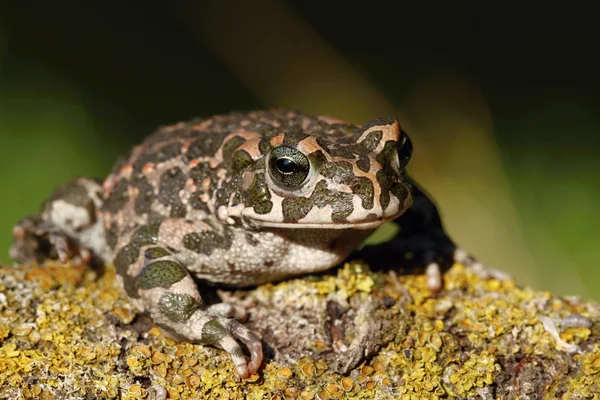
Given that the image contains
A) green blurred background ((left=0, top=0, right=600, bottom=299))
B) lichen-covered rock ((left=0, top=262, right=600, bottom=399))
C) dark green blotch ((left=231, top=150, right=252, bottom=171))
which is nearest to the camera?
lichen-covered rock ((left=0, top=262, right=600, bottom=399))

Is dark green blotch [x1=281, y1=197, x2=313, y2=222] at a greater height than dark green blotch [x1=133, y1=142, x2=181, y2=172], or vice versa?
dark green blotch [x1=133, y1=142, x2=181, y2=172]

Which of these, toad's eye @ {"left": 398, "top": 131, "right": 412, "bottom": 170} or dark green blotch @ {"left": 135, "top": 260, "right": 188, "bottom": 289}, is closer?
dark green blotch @ {"left": 135, "top": 260, "right": 188, "bottom": 289}

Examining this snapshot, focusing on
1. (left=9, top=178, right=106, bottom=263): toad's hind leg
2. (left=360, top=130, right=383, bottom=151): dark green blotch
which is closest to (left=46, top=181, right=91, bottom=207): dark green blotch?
(left=9, top=178, right=106, bottom=263): toad's hind leg

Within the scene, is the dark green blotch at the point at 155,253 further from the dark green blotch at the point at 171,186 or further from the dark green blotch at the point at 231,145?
the dark green blotch at the point at 231,145

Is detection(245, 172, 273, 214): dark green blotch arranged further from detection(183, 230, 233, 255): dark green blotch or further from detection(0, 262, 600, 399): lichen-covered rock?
detection(0, 262, 600, 399): lichen-covered rock

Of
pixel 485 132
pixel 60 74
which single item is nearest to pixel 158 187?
pixel 60 74

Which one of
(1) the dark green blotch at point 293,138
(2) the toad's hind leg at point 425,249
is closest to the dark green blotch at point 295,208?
(1) the dark green blotch at point 293,138

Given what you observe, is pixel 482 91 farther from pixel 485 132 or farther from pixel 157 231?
pixel 157 231
